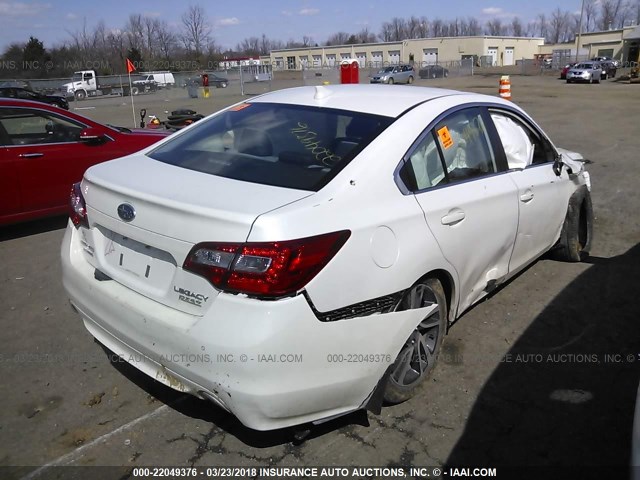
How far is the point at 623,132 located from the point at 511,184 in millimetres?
11784

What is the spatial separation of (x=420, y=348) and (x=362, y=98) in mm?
1539

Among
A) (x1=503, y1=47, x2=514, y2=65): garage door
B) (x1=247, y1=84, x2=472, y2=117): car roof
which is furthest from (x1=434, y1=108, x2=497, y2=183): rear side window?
(x1=503, y1=47, x2=514, y2=65): garage door

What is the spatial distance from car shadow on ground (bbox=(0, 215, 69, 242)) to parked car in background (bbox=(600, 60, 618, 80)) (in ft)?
158

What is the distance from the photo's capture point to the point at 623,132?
43.4ft

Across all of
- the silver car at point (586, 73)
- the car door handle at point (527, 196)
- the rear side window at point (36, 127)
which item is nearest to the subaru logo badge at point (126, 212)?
the car door handle at point (527, 196)

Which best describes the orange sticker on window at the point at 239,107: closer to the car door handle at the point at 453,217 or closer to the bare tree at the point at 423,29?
the car door handle at the point at 453,217

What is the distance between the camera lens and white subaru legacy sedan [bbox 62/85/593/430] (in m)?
2.18

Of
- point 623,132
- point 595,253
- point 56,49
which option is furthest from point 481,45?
point 595,253

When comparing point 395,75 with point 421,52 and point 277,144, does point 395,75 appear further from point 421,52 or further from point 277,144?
point 421,52

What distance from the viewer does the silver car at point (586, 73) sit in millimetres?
40031

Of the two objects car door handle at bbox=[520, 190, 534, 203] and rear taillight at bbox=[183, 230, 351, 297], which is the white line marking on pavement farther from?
car door handle at bbox=[520, 190, 534, 203]

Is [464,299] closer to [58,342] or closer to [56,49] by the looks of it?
[58,342]

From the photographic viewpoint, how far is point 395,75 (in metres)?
42.6

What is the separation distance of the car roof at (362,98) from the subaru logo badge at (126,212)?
1319mm
